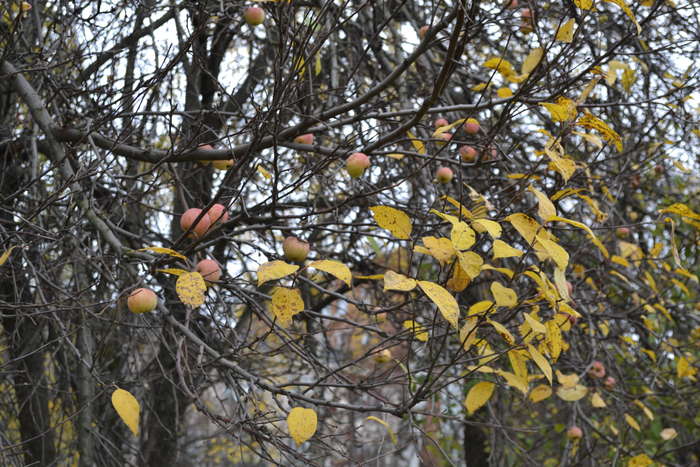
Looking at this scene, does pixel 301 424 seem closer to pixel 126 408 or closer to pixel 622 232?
pixel 126 408

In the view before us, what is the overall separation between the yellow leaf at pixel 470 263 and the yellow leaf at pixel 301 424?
0.44 meters

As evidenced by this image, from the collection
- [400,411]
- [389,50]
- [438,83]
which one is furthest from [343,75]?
[400,411]

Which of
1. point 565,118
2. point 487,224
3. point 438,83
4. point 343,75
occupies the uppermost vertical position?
point 343,75

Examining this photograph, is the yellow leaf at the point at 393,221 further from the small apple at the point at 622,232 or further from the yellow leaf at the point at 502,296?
the small apple at the point at 622,232

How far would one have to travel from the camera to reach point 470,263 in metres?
1.32

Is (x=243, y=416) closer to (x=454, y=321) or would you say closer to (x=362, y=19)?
(x=454, y=321)

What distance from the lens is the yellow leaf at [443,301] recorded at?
1162 mm

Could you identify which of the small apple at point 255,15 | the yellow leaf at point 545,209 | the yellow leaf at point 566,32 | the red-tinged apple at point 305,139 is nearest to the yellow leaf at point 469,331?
the yellow leaf at point 545,209

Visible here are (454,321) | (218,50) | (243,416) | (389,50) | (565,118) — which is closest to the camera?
(454,321)

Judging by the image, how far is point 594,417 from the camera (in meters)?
3.86

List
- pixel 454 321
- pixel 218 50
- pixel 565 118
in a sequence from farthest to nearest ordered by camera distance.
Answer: pixel 218 50
pixel 565 118
pixel 454 321

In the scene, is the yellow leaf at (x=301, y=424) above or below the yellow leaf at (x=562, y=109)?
below

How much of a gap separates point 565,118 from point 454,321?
2.18 ft

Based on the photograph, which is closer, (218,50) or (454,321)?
(454,321)
